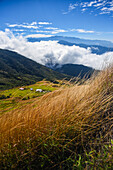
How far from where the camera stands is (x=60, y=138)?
6.25 feet

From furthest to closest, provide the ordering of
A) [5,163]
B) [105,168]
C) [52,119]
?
[52,119] → [5,163] → [105,168]

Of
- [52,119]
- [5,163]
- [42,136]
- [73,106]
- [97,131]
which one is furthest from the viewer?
[73,106]

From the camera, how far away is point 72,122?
2.09 meters

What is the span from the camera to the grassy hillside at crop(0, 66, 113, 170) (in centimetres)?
167

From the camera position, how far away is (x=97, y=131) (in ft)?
6.82

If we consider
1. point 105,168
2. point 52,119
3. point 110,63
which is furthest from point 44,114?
point 110,63

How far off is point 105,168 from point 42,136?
1032mm

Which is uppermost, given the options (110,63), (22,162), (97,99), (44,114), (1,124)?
(110,63)

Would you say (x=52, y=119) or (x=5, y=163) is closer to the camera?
(x=5, y=163)

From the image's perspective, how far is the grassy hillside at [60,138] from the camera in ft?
5.49

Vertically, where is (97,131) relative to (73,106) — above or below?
below

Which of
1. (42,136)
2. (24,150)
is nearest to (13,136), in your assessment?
(24,150)

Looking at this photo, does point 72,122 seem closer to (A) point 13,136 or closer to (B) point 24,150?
(B) point 24,150

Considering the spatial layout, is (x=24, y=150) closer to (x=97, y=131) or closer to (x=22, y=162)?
(x=22, y=162)
